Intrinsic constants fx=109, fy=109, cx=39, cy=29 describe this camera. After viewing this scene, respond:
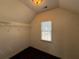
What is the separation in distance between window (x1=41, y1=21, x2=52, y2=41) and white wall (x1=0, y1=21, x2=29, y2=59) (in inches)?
34.4

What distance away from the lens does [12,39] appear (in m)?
4.77

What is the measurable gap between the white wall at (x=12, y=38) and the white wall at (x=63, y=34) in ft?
3.08

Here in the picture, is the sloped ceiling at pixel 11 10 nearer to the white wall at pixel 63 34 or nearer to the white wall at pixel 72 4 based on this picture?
the white wall at pixel 63 34

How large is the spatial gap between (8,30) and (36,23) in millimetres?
1609

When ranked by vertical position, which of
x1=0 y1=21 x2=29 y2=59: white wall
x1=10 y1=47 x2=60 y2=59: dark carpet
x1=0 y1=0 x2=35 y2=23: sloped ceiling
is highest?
x1=0 y1=0 x2=35 y2=23: sloped ceiling

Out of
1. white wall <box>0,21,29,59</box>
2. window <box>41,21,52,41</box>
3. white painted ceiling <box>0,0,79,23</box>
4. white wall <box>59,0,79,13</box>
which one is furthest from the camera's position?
window <box>41,21,52,41</box>

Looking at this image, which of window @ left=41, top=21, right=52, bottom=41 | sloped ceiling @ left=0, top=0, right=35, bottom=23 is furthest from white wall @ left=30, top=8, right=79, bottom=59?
sloped ceiling @ left=0, top=0, right=35, bottom=23

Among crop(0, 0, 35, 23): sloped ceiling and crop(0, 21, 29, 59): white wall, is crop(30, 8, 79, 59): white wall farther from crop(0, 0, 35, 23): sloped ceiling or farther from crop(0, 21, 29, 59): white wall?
crop(0, 0, 35, 23): sloped ceiling

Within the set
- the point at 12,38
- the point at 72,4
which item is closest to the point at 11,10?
the point at 12,38

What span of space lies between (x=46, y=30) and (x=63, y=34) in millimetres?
1015

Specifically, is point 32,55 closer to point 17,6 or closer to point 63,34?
point 63,34

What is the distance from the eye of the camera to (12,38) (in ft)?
15.6

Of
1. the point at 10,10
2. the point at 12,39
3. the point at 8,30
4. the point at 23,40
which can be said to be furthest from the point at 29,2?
the point at 23,40

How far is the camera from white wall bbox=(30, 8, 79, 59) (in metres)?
4.12
